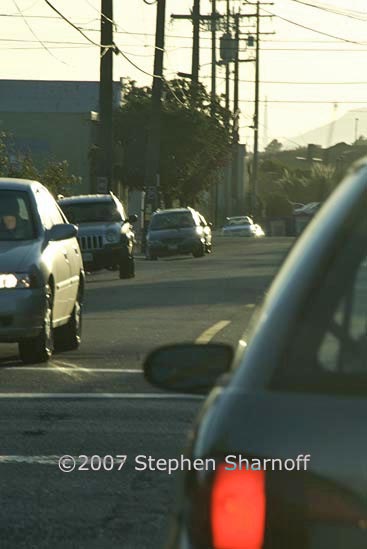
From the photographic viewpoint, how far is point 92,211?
Result: 112 ft

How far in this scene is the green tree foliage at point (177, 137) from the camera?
7900 cm

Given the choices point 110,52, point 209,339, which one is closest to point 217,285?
point 209,339

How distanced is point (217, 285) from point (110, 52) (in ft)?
57.3

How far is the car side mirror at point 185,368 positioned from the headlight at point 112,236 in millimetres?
29550

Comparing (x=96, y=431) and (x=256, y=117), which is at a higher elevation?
(x=96, y=431)

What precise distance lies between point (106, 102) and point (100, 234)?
12336mm

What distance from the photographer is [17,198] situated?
15469 millimetres

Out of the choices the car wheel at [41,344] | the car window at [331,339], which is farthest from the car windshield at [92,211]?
the car window at [331,339]

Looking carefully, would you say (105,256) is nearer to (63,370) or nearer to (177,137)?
(63,370)

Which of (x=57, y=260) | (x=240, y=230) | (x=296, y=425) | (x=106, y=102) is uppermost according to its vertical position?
(x=296, y=425)

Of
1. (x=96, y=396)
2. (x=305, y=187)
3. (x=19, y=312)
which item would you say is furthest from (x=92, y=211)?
(x=305, y=187)

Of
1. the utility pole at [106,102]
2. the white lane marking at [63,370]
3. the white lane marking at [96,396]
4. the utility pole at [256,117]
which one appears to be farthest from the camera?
the utility pole at [256,117]

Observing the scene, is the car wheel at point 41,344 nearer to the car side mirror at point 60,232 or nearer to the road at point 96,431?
the road at point 96,431

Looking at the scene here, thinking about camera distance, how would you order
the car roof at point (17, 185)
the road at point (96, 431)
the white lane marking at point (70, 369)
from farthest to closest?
1. the car roof at point (17, 185)
2. the white lane marking at point (70, 369)
3. the road at point (96, 431)
